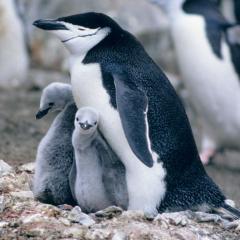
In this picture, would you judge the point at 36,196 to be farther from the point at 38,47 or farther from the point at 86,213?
the point at 38,47

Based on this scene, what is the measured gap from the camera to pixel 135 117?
447 cm

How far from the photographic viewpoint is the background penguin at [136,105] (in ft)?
15.1

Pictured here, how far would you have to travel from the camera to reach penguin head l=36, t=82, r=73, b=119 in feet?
16.1

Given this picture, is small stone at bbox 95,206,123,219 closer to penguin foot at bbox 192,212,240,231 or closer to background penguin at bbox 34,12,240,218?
background penguin at bbox 34,12,240,218

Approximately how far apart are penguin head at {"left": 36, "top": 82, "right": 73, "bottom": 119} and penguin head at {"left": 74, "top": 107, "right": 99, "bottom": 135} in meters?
0.42

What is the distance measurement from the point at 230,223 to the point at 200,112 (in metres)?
3.27

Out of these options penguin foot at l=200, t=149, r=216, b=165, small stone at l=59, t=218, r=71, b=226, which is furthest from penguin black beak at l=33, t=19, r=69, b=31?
penguin foot at l=200, t=149, r=216, b=165

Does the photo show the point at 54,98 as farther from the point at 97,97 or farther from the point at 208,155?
the point at 208,155

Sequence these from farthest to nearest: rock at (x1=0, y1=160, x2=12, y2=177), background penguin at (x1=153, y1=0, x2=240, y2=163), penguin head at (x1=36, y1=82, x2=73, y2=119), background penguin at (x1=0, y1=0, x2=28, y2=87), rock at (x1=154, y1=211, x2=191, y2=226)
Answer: background penguin at (x1=0, y1=0, x2=28, y2=87) → background penguin at (x1=153, y1=0, x2=240, y2=163) → rock at (x1=0, y1=160, x2=12, y2=177) → penguin head at (x1=36, y1=82, x2=73, y2=119) → rock at (x1=154, y1=211, x2=191, y2=226)

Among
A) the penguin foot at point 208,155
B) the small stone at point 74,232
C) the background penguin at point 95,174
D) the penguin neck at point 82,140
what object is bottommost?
the penguin foot at point 208,155

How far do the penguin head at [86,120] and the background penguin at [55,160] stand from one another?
33 cm

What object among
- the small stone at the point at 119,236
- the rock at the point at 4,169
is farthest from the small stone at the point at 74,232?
the rock at the point at 4,169

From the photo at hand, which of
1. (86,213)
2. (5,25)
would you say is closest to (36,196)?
(86,213)

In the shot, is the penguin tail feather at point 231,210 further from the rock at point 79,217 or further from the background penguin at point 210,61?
the background penguin at point 210,61
